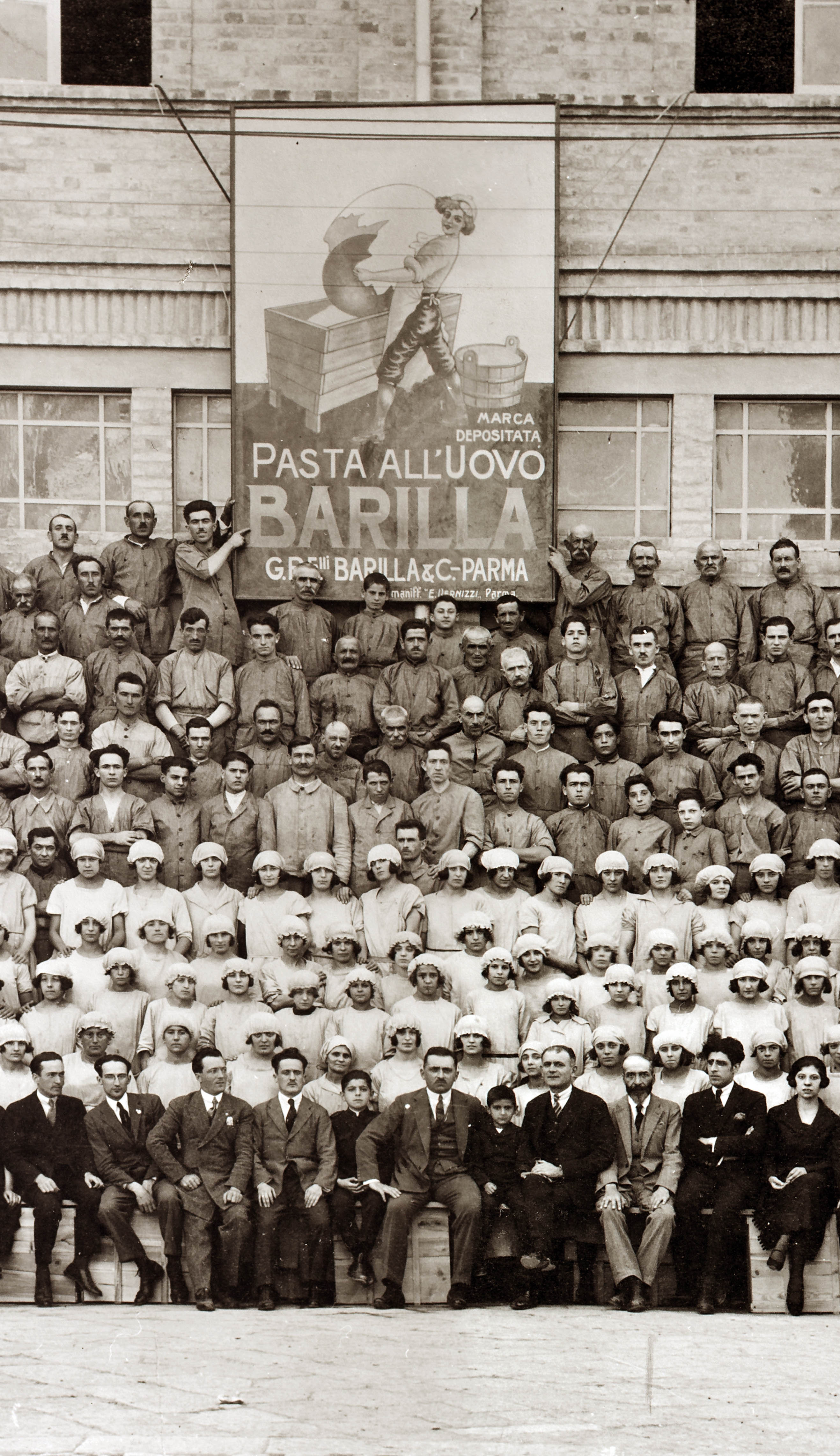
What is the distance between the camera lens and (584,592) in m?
15.5

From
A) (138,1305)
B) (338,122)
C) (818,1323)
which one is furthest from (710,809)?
(338,122)

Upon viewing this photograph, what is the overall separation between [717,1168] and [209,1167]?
284 cm

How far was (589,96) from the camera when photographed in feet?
55.8

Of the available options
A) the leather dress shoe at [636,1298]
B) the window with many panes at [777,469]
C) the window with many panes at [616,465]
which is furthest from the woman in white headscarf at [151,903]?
the window with many panes at [777,469]

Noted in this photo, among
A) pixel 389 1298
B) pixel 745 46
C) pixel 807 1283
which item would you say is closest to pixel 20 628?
pixel 389 1298

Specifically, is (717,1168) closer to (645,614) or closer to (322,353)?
(645,614)

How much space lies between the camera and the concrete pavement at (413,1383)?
27.1 ft

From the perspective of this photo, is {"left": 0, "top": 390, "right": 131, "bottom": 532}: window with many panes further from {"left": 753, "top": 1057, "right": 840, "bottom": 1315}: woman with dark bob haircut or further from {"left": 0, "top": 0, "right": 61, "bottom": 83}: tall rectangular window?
{"left": 753, "top": 1057, "right": 840, "bottom": 1315}: woman with dark bob haircut

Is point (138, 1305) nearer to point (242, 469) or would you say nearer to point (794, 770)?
point (794, 770)

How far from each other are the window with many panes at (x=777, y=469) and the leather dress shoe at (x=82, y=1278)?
8426mm

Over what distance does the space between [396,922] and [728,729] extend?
2.95 m

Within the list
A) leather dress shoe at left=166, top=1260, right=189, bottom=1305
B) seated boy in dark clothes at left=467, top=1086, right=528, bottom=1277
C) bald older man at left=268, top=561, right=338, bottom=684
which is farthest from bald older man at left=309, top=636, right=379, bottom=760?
leather dress shoe at left=166, top=1260, right=189, bottom=1305

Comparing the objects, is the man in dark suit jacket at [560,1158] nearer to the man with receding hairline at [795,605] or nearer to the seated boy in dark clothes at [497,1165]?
the seated boy in dark clothes at [497,1165]

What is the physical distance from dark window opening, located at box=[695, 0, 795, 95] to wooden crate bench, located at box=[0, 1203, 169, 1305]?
10.8 metres
